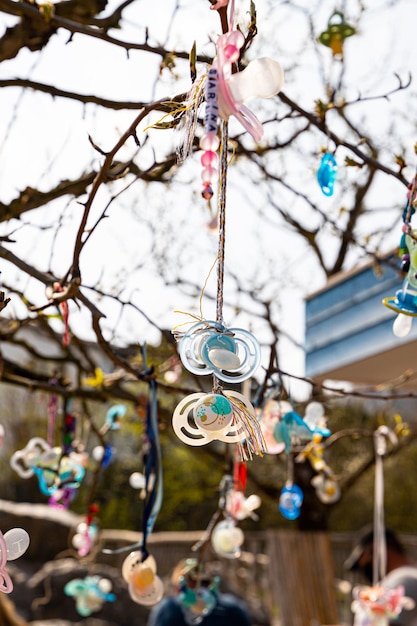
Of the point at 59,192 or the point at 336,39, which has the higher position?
the point at 336,39

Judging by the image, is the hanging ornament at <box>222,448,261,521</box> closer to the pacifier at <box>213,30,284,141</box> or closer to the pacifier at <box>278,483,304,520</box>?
the pacifier at <box>278,483,304,520</box>

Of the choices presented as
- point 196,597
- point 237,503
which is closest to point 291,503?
point 237,503

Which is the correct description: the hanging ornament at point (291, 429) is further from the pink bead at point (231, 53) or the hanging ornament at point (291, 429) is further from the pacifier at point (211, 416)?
the pink bead at point (231, 53)

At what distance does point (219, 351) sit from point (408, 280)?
0.46 meters

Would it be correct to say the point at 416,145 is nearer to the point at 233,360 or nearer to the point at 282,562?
the point at 233,360

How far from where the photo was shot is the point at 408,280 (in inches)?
47.9

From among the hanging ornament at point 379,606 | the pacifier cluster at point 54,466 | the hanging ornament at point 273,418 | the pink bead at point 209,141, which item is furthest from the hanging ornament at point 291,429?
the hanging ornament at point 379,606

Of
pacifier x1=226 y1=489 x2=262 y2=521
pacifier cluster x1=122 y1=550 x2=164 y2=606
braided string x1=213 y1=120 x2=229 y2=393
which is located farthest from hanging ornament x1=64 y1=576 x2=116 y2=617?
braided string x1=213 y1=120 x2=229 y2=393

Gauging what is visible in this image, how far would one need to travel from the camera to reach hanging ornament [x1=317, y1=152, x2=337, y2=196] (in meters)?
1.36

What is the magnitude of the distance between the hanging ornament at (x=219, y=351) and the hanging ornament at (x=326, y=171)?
0.55m

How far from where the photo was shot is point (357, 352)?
3.07 m

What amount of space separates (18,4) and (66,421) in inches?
45.4

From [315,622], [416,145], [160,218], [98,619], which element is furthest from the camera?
[98,619]

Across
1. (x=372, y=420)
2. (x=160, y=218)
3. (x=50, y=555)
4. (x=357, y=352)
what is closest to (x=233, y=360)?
(x=357, y=352)
